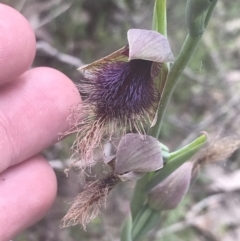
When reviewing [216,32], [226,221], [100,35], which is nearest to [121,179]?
[226,221]

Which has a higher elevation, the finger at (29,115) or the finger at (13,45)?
the finger at (13,45)

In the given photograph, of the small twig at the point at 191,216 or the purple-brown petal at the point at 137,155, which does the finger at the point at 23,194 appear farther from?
the small twig at the point at 191,216

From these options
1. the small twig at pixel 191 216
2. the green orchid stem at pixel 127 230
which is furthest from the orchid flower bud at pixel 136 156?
the small twig at pixel 191 216

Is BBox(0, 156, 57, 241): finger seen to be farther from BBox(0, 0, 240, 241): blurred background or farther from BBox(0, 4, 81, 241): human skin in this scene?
BBox(0, 0, 240, 241): blurred background

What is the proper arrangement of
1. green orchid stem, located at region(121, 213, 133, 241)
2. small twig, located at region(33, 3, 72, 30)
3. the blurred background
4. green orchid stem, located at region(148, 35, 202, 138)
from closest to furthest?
green orchid stem, located at region(148, 35, 202, 138), green orchid stem, located at region(121, 213, 133, 241), the blurred background, small twig, located at region(33, 3, 72, 30)

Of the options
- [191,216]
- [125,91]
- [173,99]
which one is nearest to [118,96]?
[125,91]

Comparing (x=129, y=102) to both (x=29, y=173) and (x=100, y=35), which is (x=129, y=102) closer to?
(x=29, y=173)

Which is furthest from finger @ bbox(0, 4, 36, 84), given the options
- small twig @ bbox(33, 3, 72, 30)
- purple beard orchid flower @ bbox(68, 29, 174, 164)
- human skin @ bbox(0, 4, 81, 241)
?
small twig @ bbox(33, 3, 72, 30)

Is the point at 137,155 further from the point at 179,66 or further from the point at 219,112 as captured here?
the point at 219,112
